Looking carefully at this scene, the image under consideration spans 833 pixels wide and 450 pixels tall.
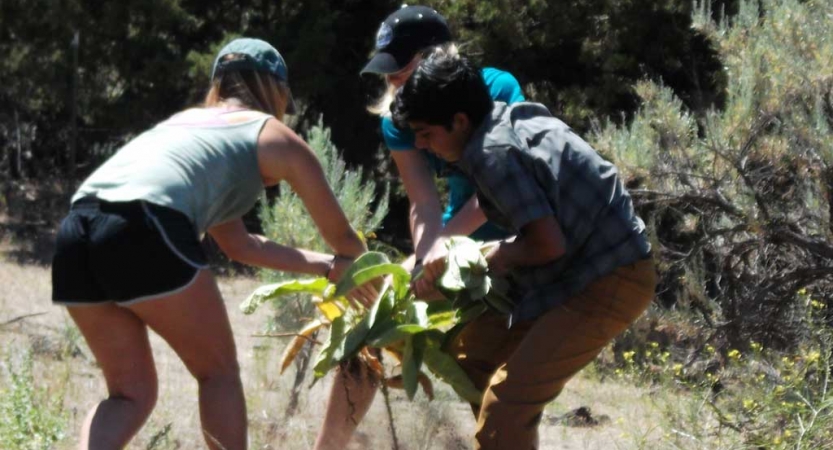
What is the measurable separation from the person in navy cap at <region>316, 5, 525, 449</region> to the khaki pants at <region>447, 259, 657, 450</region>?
0.63 m

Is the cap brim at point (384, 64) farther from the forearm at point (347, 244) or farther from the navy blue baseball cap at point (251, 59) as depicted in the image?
the forearm at point (347, 244)

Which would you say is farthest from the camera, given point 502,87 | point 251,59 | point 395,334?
point 502,87

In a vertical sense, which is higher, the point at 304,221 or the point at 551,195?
the point at 551,195

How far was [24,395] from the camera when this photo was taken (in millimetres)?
4477

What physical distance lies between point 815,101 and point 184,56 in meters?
7.41

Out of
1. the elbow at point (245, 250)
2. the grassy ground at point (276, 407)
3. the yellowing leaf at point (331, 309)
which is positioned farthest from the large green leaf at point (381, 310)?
the grassy ground at point (276, 407)

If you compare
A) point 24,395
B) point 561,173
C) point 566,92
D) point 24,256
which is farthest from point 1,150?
point 561,173

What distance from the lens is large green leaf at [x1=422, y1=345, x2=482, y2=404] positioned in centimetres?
375

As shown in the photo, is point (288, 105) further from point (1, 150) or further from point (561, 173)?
point (1, 150)

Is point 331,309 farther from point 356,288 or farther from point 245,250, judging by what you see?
point 245,250

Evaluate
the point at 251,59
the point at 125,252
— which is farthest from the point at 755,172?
the point at 125,252

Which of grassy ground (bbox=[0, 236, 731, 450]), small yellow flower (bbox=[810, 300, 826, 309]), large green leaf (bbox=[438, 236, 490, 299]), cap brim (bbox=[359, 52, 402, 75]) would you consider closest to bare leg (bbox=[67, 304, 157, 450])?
grassy ground (bbox=[0, 236, 731, 450])

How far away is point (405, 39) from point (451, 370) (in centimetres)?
115

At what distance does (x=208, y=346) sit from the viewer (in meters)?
3.39
